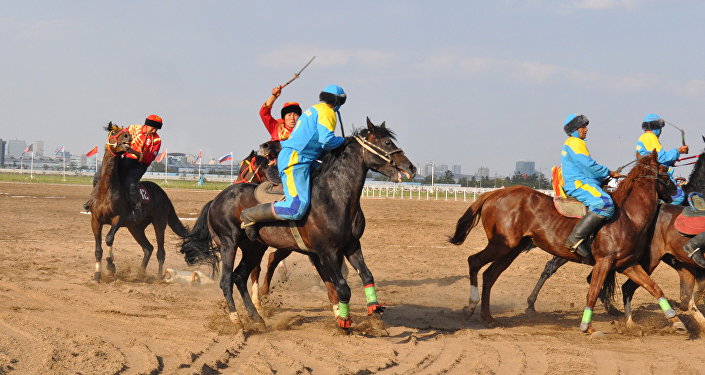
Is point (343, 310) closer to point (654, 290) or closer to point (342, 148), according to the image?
point (342, 148)

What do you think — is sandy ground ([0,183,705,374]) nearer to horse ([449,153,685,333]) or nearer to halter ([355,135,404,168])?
horse ([449,153,685,333])

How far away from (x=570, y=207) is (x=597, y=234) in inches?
19.3

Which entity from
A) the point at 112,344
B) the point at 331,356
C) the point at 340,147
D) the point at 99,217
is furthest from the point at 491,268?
the point at 99,217

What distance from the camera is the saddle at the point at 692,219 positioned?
9406 mm

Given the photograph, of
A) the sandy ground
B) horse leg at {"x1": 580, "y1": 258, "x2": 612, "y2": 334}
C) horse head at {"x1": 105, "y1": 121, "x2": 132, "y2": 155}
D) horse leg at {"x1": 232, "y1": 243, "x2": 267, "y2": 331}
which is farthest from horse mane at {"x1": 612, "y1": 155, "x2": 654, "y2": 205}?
horse head at {"x1": 105, "y1": 121, "x2": 132, "y2": 155}

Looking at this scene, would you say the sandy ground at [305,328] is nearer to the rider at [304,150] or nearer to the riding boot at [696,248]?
the riding boot at [696,248]

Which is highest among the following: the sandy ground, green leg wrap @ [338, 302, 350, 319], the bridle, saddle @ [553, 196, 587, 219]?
the bridle

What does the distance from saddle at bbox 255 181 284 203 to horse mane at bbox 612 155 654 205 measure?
13.7 ft

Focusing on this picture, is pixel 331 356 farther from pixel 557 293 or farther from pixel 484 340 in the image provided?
pixel 557 293

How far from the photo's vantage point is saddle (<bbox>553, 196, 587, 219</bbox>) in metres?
9.34

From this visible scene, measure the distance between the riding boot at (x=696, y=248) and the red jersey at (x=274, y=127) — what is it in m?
5.53

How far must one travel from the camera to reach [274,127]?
35.4 ft

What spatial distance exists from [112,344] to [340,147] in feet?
10.5

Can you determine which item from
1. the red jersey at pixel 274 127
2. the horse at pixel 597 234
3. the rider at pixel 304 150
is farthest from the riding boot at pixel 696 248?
the red jersey at pixel 274 127
